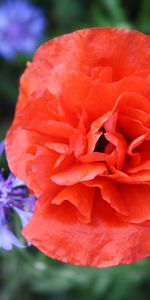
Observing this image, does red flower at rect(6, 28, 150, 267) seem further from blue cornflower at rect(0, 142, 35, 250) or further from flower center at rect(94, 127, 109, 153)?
blue cornflower at rect(0, 142, 35, 250)

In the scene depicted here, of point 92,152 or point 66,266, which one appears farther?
point 66,266

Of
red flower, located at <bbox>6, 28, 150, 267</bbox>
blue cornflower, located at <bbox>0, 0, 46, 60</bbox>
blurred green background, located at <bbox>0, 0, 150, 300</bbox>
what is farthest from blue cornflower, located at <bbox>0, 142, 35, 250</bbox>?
blue cornflower, located at <bbox>0, 0, 46, 60</bbox>

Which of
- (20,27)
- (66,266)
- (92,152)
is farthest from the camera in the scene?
(20,27)

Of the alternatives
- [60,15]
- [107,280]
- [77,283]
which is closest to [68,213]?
[107,280]

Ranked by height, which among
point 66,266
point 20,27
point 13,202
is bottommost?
point 66,266

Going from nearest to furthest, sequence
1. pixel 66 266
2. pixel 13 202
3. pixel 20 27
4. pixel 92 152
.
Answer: pixel 92 152
pixel 13 202
pixel 66 266
pixel 20 27

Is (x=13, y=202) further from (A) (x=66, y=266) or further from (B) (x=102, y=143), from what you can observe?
(A) (x=66, y=266)

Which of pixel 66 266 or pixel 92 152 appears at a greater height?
pixel 92 152

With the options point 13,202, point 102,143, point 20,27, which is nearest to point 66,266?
point 13,202

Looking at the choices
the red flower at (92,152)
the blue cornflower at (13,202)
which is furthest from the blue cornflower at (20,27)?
the red flower at (92,152)

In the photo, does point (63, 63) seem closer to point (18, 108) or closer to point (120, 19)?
point (18, 108)
